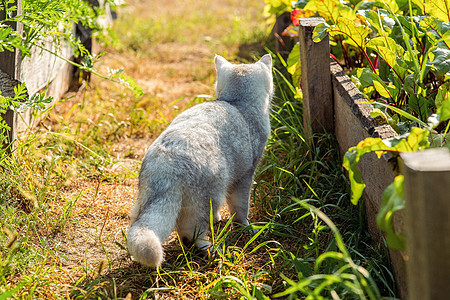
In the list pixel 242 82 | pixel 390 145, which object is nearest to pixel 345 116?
pixel 242 82

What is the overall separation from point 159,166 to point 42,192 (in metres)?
0.85

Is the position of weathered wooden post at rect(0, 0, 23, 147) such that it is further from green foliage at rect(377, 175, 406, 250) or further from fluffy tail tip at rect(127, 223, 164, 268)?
green foliage at rect(377, 175, 406, 250)

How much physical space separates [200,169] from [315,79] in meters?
1.12

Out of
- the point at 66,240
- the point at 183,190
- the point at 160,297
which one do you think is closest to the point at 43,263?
the point at 66,240

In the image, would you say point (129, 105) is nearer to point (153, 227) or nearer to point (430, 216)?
point (153, 227)

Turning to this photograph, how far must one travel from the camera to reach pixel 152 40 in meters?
6.02

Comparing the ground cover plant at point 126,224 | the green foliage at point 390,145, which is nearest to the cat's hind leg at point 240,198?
the ground cover plant at point 126,224

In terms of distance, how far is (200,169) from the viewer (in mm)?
2236

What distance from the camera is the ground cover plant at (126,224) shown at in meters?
2.07

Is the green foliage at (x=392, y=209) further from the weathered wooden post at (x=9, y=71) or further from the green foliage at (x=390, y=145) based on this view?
the weathered wooden post at (x=9, y=71)

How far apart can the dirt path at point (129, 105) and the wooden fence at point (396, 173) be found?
0.99 metres

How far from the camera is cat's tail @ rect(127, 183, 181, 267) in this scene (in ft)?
6.24

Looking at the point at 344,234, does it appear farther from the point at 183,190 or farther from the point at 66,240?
the point at 66,240

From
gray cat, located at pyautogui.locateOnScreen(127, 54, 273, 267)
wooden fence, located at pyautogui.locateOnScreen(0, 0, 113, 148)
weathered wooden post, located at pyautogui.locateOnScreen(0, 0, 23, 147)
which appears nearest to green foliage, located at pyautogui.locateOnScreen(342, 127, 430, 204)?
gray cat, located at pyautogui.locateOnScreen(127, 54, 273, 267)
